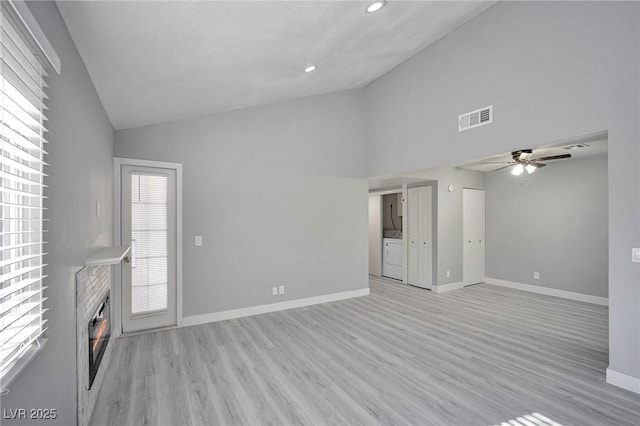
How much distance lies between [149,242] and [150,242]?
0.01 meters

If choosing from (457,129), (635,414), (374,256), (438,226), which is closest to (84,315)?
(635,414)

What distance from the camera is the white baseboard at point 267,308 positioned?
167 inches

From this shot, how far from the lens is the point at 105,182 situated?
3143mm

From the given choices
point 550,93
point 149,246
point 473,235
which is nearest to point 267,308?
point 149,246

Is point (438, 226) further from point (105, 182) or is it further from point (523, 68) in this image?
point (105, 182)

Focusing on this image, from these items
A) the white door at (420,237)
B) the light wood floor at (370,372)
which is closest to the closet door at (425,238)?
the white door at (420,237)

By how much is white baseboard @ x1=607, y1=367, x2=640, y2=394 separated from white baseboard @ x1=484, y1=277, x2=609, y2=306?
3251 millimetres

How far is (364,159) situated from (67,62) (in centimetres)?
463

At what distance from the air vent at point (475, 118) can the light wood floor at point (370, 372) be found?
254 centimetres

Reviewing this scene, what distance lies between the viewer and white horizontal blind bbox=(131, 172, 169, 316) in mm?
3904

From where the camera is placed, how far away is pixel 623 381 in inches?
104

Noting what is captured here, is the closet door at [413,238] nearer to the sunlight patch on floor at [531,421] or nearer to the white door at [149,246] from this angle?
the sunlight patch on floor at [531,421]

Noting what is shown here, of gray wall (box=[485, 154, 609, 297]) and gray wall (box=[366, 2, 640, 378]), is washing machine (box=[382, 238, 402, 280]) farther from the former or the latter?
gray wall (box=[366, 2, 640, 378])

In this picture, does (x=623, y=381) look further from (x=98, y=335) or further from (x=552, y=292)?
(x=98, y=335)
